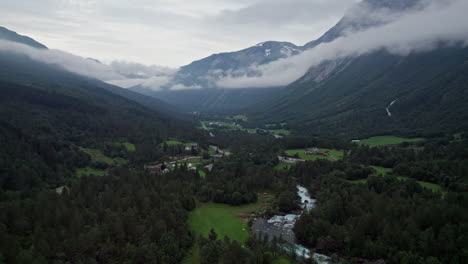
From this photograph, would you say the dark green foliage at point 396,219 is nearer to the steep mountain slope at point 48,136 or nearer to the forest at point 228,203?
the forest at point 228,203

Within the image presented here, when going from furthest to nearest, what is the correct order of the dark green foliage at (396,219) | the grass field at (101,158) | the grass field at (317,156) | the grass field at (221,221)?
the grass field at (317,156), the grass field at (101,158), the grass field at (221,221), the dark green foliage at (396,219)

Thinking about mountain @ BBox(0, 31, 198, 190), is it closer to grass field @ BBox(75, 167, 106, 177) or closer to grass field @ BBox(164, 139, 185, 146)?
grass field @ BBox(75, 167, 106, 177)

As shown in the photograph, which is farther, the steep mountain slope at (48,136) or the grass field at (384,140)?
the grass field at (384,140)

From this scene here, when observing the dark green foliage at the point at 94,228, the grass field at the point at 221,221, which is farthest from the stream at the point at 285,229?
the dark green foliage at the point at 94,228

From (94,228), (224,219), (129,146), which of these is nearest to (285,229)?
(224,219)

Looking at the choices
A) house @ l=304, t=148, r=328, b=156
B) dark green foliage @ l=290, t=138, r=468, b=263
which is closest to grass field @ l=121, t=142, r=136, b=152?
house @ l=304, t=148, r=328, b=156

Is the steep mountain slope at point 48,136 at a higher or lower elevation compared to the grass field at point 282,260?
higher
